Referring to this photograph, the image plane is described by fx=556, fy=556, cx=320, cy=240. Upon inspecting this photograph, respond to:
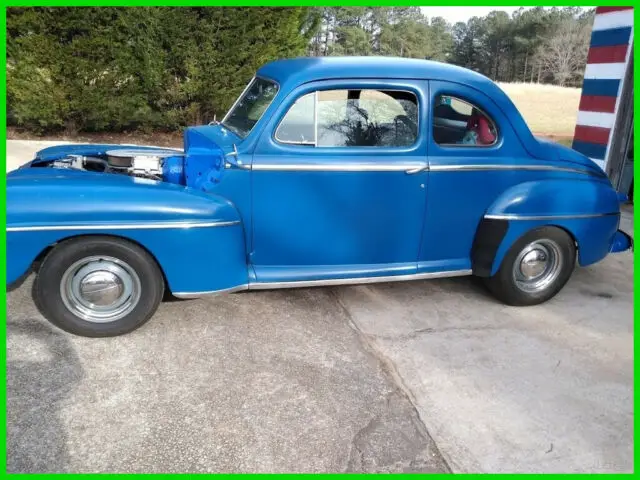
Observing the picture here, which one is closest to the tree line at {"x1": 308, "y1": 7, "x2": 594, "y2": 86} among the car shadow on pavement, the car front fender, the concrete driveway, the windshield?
the windshield

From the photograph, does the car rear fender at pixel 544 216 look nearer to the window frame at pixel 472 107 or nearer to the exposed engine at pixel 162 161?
the window frame at pixel 472 107

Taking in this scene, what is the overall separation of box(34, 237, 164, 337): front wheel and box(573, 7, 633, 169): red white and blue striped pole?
655 cm

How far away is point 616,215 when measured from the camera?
4574mm

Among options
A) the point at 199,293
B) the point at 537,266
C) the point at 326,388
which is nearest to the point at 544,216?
the point at 537,266

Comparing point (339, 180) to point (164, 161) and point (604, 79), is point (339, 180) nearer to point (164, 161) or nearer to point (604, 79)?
point (164, 161)

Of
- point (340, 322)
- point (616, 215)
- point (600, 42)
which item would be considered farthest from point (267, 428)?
point (600, 42)

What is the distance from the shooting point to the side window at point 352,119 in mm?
3715

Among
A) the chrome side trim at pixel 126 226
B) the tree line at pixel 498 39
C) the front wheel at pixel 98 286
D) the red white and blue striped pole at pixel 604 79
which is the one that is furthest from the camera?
the tree line at pixel 498 39

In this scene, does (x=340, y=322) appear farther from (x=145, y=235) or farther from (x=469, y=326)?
(x=145, y=235)

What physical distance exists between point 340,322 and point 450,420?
3.96 ft

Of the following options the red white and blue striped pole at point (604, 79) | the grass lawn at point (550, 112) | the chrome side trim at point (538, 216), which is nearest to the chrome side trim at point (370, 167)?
the chrome side trim at point (538, 216)

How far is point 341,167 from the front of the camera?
12.2 feet

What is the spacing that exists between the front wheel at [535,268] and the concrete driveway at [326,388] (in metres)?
0.14

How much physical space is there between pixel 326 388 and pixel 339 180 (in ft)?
4.54
